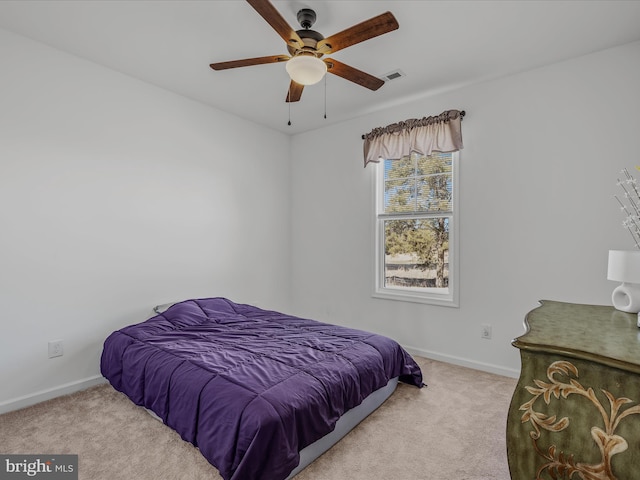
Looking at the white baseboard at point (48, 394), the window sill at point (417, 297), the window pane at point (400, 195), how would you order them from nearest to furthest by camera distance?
the white baseboard at point (48, 394) → the window sill at point (417, 297) → the window pane at point (400, 195)

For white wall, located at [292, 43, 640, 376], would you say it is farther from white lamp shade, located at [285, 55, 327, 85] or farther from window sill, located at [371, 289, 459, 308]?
white lamp shade, located at [285, 55, 327, 85]

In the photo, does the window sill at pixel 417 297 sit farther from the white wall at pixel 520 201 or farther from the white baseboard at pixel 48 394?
the white baseboard at pixel 48 394

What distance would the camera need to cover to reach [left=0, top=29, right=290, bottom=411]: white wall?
7.88 feet

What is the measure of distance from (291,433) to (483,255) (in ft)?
7.64

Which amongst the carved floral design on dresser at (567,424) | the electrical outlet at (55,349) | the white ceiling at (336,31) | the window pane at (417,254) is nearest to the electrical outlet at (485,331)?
the window pane at (417,254)

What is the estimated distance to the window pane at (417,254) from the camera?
3.40m

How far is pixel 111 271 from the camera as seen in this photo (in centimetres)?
288

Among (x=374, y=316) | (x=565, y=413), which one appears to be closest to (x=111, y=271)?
(x=374, y=316)

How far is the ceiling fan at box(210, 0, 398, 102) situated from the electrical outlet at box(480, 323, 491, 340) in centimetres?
233

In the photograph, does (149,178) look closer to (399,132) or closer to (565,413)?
(399,132)

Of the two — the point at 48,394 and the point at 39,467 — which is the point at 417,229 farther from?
the point at 48,394

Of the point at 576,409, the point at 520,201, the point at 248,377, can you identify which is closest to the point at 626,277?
the point at 576,409

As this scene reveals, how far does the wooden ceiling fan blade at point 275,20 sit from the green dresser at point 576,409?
1.85 meters

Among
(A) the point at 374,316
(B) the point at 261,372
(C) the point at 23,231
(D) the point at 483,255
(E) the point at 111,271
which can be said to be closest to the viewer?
(B) the point at 261,372
